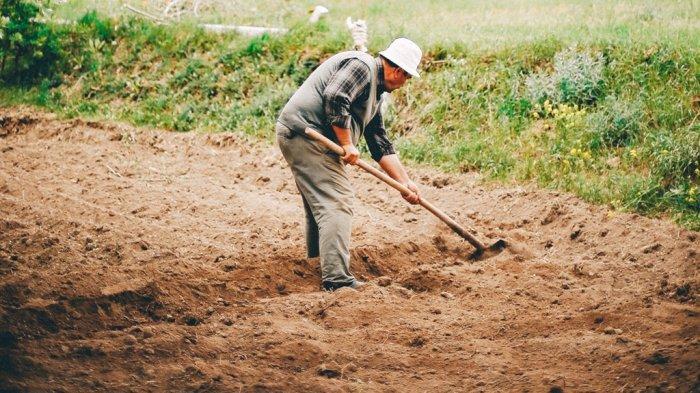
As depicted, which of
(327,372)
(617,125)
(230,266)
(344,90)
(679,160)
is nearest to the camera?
(327,372)

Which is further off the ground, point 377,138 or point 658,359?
point 377,138

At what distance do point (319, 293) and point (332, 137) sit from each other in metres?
1.07

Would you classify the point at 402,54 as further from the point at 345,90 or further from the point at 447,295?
the point at 447,295

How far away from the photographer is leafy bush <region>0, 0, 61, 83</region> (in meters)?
10.7

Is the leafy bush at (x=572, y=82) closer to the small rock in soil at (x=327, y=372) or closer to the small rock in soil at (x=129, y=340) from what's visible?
the small rock in soil at (x=327, y=372)

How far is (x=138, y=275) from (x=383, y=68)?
217 centimetres

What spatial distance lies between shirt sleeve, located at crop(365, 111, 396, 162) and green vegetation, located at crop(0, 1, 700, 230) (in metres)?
2.14

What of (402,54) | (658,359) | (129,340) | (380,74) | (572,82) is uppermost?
(402,54)

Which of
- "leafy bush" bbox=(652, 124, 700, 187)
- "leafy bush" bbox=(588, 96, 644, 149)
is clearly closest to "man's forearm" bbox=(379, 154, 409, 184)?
"leafy bush" bbox=(652, 124, 700, 187)

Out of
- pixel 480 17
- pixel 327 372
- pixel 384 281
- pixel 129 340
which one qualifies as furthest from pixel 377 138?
pixel 480 17

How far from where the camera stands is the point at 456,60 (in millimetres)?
9258

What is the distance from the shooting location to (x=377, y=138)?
592 centimetres

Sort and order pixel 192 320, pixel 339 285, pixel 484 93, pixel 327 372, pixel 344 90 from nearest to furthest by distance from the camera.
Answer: pixel 327 372 → pixel 192 320 → pixel 344 90 → pixel 339 285 → pixel 484 93

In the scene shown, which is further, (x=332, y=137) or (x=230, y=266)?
(x=230, y=266)
